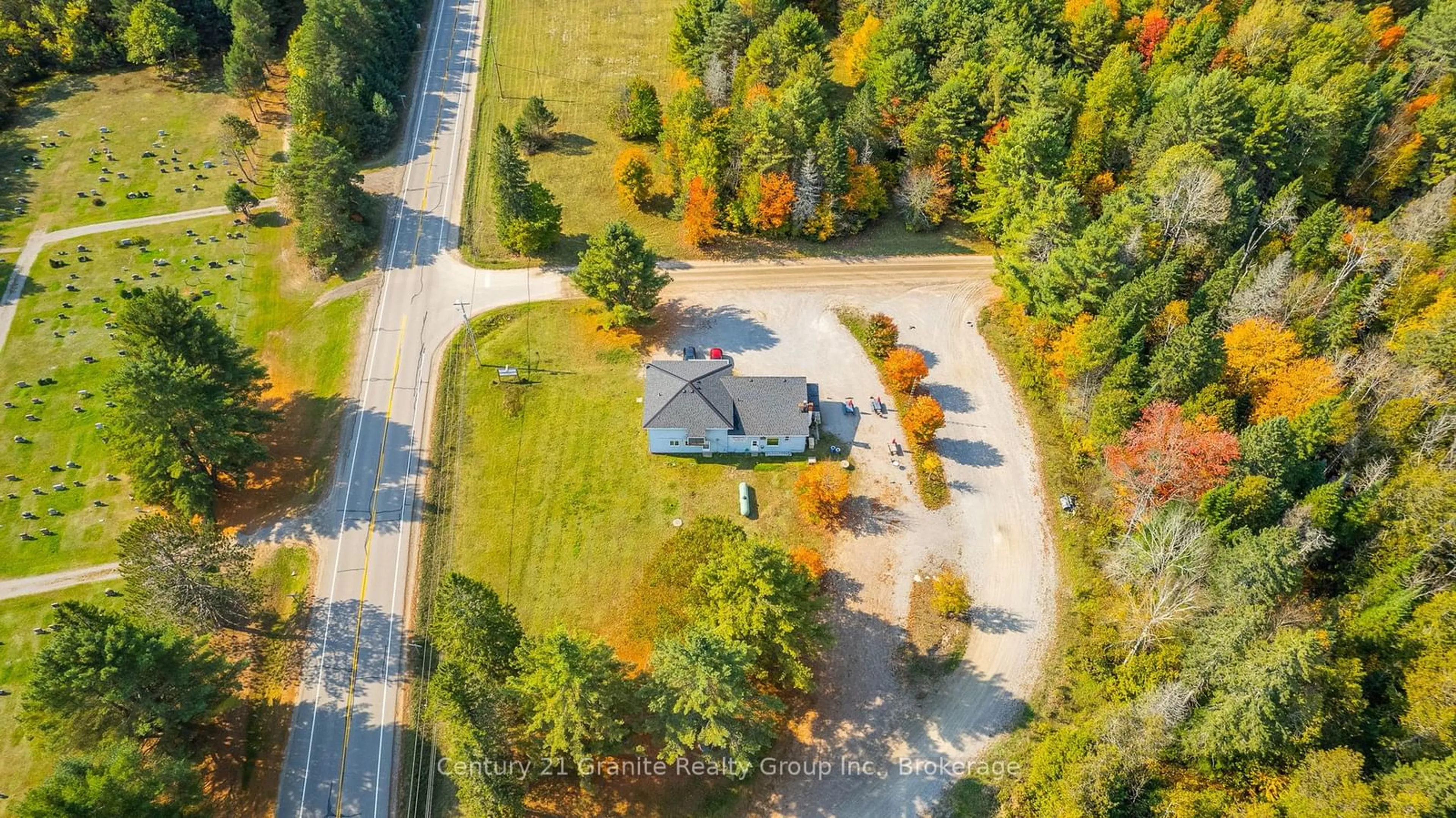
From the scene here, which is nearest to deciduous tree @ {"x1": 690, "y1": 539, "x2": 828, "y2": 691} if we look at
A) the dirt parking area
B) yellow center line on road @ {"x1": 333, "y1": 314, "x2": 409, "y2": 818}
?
the dirt parking area

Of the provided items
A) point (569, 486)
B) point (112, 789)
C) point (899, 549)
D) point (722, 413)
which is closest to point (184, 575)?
point (112, 789)

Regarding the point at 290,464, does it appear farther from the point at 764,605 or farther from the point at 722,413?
the point at 764,605

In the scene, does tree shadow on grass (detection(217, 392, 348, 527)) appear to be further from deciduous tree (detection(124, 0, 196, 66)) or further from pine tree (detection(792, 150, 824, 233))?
deciduous tree (detection(124, 0, 196, 66))

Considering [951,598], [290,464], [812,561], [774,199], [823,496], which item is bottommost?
[290,464]

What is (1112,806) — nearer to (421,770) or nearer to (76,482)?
(421,770)

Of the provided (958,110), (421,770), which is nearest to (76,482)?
(421,770)
